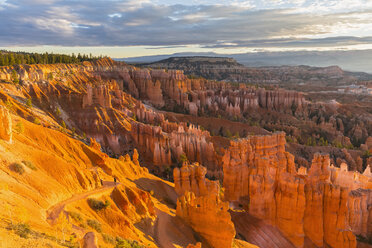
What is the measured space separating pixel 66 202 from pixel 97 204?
1597 mm

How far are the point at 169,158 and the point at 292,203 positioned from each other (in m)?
17.7

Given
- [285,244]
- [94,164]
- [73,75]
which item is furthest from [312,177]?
[73,75]

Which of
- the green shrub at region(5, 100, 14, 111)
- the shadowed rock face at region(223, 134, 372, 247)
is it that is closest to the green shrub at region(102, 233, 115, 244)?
the shadowed rock face at region(223, 134, 372, 247)

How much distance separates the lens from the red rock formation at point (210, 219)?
58.2 feet

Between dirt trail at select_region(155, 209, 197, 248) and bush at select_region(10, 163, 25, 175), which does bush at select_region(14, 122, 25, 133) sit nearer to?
bush at select_region(10, 163, 25, 175)

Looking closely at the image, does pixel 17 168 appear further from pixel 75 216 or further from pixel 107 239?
pixel 107 239

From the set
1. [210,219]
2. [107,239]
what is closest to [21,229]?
[107,239]

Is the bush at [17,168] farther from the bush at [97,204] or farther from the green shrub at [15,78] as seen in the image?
the green shrub at [15,78]

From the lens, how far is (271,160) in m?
25.6

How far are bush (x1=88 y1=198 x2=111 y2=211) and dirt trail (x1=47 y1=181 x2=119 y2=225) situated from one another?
44 cm

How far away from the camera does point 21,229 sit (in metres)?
9.05

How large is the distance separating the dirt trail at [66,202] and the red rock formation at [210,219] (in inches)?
180

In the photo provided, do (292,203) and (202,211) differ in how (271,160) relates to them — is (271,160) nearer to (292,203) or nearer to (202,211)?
(292,203)

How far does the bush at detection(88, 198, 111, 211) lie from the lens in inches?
589
